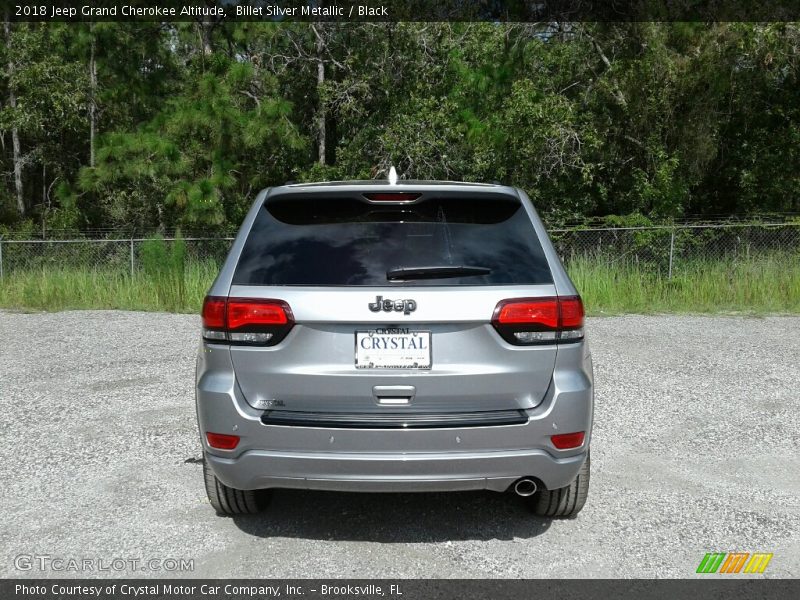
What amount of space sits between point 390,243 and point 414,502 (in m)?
1.71

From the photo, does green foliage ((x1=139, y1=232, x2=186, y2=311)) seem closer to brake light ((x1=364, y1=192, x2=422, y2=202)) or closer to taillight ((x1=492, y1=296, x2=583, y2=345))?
brake light ((x1=364, y1=192, x2=422, y2=202))

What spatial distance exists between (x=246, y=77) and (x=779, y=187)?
1524 centimetres

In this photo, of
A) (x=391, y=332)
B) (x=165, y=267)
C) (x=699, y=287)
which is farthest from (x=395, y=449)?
(x=165, y=267)

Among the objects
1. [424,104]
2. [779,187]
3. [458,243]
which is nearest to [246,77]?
[424,104]

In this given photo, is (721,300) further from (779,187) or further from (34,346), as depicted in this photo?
(34,346)

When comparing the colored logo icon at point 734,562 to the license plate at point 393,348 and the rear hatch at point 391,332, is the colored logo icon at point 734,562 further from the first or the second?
the license plate at point 393,348

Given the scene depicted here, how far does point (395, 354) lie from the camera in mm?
3461

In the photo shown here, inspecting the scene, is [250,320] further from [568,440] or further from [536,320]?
[568,440]

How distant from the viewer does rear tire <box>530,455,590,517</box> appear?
409cm

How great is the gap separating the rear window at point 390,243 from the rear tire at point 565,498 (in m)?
1.16

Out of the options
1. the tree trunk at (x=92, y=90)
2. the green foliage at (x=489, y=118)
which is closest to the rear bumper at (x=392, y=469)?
the green foliage at (x=489, y=118)

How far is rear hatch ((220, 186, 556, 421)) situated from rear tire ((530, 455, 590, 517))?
2.70 ft

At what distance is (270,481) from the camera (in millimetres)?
3559
